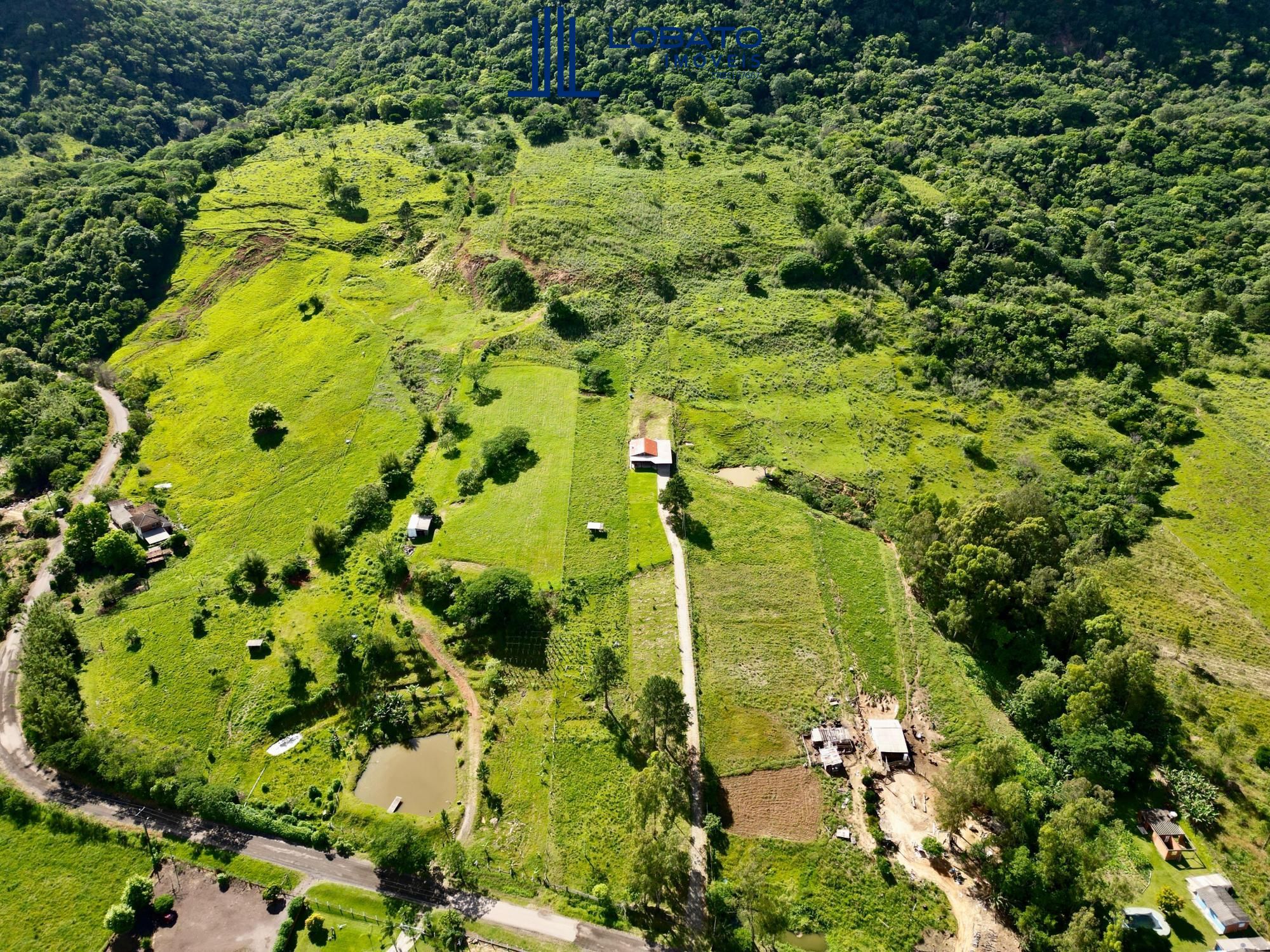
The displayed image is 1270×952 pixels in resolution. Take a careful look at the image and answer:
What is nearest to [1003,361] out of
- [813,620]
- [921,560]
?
[921,560]

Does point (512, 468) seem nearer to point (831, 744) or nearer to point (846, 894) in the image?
point (831, 744)

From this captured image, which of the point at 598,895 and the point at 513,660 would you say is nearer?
the point at 598,895

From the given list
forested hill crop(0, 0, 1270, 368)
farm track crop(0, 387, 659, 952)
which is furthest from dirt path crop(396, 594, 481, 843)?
forested hill crop(0, 0, 1270, 368)

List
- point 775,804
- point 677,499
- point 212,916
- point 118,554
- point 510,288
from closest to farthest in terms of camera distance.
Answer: point 212,916 < point 775,804 < point 118,554 < point 677,499 < point 510,288

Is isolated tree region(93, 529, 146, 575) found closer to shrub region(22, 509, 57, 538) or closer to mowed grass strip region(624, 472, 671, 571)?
shrub region(22, 509, 57, 538)

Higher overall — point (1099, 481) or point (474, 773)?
point (1099, 481)

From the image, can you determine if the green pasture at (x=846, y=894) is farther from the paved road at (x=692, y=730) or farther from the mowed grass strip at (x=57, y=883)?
the mowed grass strip at (x=57, y=883)

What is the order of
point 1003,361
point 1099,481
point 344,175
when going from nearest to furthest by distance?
point 1099,481 < point 1003,361 < point 344,175

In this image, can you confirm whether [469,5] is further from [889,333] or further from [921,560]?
[921,560]

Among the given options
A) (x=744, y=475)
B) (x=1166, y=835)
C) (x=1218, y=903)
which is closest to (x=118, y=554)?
(x=744, y=475)
